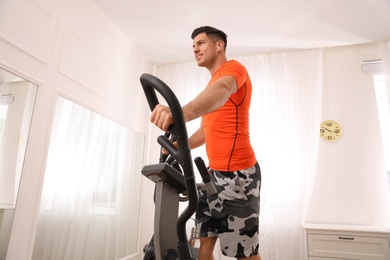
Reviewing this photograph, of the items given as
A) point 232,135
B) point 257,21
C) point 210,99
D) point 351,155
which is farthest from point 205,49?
Answer: point 351,155

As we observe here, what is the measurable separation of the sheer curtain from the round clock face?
0.49 ft

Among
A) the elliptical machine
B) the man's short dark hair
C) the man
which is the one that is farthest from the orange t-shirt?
the elliptical machine

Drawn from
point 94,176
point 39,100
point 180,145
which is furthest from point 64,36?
point 180,145

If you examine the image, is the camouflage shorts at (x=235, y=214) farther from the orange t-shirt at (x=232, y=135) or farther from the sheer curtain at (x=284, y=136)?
the sheer curtain at (x=284, y=136)

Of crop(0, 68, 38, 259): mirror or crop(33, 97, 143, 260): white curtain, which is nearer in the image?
crop(0, 68, 38, 259): mirror

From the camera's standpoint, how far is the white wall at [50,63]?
1674mm

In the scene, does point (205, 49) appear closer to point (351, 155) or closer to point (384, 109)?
point (351, 155)

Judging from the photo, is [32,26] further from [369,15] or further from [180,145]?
[369,15]

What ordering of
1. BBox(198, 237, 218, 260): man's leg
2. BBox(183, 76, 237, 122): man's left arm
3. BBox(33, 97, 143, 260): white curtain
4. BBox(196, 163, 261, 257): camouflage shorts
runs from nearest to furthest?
1. BBox(183, 76, 237, 122): man's left arm
2. BBox(196, 163, 261, 257): camouflage shorts
3. BBox(198, 237, 218, 260): man's leg
4. BBox(33, 97, 143, 260): white curtain

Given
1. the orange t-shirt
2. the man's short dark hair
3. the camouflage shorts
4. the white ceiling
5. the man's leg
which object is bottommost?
the man's leg

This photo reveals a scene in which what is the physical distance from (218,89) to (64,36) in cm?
172

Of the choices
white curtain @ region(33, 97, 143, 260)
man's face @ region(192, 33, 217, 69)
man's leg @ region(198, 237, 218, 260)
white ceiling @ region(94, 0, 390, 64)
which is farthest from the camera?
white ceiling @ region(94, 0, 390, 64)

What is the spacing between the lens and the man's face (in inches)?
56.9

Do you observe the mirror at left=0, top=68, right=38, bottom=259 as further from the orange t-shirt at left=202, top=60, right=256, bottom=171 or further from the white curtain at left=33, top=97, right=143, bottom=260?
the orange t-shirt at left=202, top=60, right=256, bottom=171
